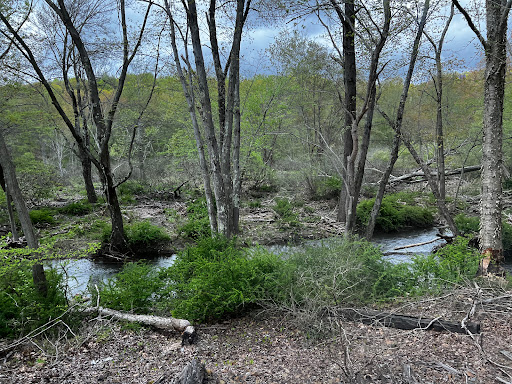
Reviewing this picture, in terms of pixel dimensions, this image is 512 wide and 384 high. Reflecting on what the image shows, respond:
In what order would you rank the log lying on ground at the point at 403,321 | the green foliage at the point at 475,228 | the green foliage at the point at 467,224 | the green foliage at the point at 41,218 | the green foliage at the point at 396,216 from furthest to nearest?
1. the green foliage at the point at 396,216
2. the green foliage at the point at 41,218
3. the green foliage at the point at 467,224
4. the green foliage at the point at 475,228
5. the log lying on ground at the point at 403,321

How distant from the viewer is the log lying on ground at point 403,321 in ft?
11.7

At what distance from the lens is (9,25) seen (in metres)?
7.84

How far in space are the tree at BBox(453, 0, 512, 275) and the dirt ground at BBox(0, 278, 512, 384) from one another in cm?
91

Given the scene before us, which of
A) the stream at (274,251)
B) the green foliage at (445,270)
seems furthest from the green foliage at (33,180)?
the green foliage at (445,270)

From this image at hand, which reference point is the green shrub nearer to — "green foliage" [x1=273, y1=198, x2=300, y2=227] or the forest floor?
"green foliage" [x1=273, y1=198, x2=300, y2=227]

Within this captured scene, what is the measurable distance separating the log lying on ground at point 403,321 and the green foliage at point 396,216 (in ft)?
28.2

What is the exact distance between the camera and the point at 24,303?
416 cm

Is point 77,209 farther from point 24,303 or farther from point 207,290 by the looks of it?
point 207,290

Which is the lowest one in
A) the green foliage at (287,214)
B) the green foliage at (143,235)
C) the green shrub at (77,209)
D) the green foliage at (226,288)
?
the green foliage at (287,214)

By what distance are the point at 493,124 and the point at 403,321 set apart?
130 inches

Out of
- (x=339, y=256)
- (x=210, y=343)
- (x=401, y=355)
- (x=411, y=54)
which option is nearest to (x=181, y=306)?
(x=210, y=343)

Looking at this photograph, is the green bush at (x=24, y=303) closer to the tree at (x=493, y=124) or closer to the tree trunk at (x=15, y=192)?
the tree trunk at (x=15, y=192)

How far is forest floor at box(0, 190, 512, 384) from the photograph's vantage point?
303 centimetres

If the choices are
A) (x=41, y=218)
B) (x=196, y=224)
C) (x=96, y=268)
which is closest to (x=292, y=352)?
(x=96, y=268)
